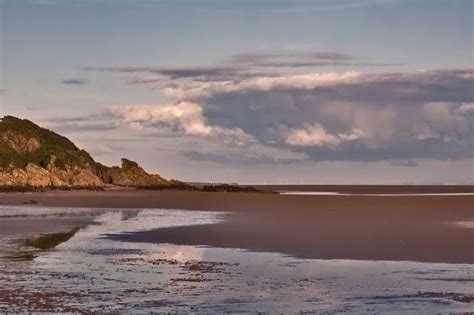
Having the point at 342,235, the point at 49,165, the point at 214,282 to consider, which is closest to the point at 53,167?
the point at 49,165

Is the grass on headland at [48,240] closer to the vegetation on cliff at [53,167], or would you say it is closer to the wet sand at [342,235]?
the wet sand at [342,235]

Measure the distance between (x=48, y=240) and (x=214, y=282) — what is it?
13283 millimetres

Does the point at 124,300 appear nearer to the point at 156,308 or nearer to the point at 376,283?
the point at 156,308

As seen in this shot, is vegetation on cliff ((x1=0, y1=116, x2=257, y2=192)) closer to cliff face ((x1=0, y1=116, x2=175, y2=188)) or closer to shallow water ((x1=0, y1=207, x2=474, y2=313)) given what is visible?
cliff face ((x1=0, y1=116, x2=175, y2=188))

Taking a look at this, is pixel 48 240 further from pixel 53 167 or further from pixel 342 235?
pixel 53 167

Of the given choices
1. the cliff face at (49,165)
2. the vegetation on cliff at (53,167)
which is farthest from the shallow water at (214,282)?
the cliff face at (49,165)

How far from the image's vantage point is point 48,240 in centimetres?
3180

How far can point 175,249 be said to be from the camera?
28891 mm

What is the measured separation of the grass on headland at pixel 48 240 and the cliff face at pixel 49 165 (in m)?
66.7

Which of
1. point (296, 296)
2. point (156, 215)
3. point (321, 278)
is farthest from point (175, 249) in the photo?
point (156, 215)

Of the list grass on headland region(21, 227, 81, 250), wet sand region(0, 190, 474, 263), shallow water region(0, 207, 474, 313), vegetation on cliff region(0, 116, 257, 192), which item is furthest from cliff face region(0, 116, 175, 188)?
shallow water region(0, 207, 474, 313)

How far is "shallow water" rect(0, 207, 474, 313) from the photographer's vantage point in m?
17.0

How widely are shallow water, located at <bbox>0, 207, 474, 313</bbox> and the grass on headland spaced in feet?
2.21

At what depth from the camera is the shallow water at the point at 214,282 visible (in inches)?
670
